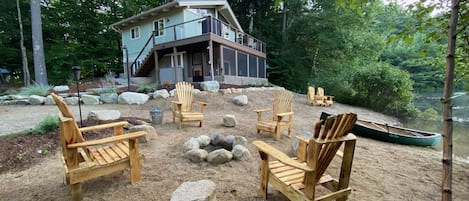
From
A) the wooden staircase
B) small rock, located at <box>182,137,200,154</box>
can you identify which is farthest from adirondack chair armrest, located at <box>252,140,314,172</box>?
the wooden staircase

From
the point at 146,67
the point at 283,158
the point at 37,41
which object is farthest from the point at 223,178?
the point at 37,41

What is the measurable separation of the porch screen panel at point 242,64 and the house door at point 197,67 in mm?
2416

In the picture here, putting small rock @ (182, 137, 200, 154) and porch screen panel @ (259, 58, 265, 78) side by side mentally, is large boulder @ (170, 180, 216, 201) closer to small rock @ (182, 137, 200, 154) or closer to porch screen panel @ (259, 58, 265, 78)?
small rock @ (182, 137, 200, 154)

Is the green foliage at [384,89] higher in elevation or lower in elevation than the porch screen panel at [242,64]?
lower

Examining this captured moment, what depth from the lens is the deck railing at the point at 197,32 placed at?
35.5 feet

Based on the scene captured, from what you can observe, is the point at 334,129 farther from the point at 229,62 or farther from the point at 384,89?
the point at 384,89

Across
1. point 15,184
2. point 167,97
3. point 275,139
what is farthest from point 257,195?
point 167,97

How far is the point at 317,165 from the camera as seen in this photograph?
179 cm

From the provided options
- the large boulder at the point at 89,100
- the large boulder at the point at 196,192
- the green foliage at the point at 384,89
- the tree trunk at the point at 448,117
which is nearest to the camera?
the tree trunk at the point at 448,117

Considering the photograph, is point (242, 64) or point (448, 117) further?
point (242, 64)

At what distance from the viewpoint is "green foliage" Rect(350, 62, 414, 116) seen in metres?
10.9

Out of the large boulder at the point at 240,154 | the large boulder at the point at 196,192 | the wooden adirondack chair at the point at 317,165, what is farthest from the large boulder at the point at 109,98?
the wooden adirondack chair at the point at 317,165

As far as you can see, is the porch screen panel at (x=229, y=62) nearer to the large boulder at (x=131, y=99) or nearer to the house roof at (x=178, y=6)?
the house roof at (x=178, y=6)

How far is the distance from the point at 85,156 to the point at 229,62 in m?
10.6
